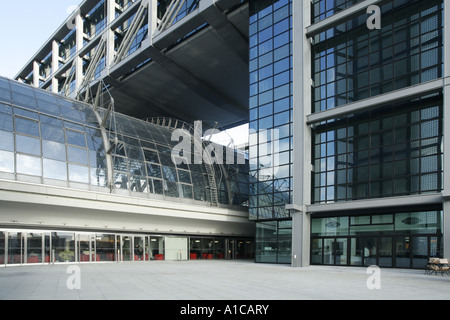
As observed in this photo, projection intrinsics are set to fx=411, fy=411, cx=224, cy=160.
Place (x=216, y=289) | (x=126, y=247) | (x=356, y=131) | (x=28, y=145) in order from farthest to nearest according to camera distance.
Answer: (x=126, y=247) → (x=356, y=131) → (x=28, y=145) → (x=216, y=289)

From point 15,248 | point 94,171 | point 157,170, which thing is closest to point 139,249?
point 157,170

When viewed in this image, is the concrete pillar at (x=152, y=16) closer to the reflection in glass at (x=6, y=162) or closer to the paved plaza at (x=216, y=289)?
the reflection in glass at (x=6, y=162)

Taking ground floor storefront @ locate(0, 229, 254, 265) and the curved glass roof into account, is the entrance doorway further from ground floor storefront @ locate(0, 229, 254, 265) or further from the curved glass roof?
ground floor storefront @ locate(0, 229, 254, 265)

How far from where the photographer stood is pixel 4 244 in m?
27.4

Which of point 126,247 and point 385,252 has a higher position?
point 385,252

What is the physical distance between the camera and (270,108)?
32.7 m

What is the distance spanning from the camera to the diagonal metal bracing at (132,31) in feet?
149

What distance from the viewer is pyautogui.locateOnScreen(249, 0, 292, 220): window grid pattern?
103 feet

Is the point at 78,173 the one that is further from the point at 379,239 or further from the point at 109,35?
the point at 109,35

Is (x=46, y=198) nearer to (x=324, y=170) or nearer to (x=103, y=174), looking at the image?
(x=103, y=174)

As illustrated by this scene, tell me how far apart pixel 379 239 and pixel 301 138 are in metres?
8.63

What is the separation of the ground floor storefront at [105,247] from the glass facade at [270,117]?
28.4 ft

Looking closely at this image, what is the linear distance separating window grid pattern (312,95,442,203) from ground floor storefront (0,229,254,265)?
1479 cm

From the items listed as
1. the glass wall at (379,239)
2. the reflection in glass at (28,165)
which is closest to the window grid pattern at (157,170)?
the reflection in glass at (28,165)
